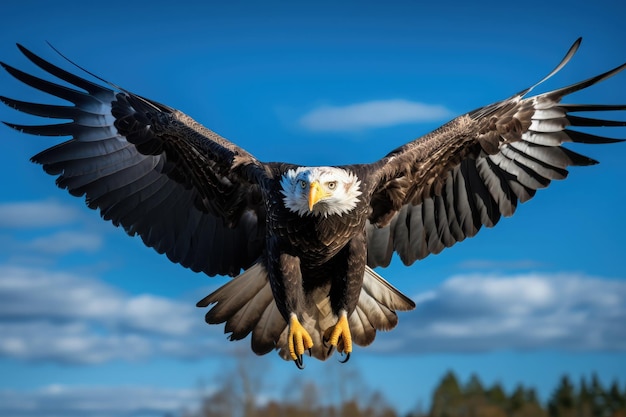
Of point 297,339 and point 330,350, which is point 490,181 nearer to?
point 330,350

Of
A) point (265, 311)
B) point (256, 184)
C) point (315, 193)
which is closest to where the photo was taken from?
point (315, 193)

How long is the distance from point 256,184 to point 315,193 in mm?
1244

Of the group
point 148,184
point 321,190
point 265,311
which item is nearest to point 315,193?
point 321,190

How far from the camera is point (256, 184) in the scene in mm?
7348

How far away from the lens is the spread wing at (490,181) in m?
8.01

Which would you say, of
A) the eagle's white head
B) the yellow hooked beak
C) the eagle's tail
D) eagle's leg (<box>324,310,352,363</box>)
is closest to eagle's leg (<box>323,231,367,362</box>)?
eagle's leg (<box>324,310,352,363</box>)

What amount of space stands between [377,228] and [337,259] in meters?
1.16

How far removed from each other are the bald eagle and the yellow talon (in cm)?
36

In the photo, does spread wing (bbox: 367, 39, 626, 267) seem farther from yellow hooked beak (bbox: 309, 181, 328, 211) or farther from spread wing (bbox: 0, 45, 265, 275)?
yellow hooked beak (bbox: 309, 181, 328, 211)

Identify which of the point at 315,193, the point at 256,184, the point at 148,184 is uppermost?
the point at 148,184

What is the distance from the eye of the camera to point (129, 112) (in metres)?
8.16

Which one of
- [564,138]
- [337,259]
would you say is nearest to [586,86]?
[564,138]

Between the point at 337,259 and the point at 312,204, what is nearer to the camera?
the point at 312,204

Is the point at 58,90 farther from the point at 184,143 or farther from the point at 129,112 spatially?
the point at 184,143
